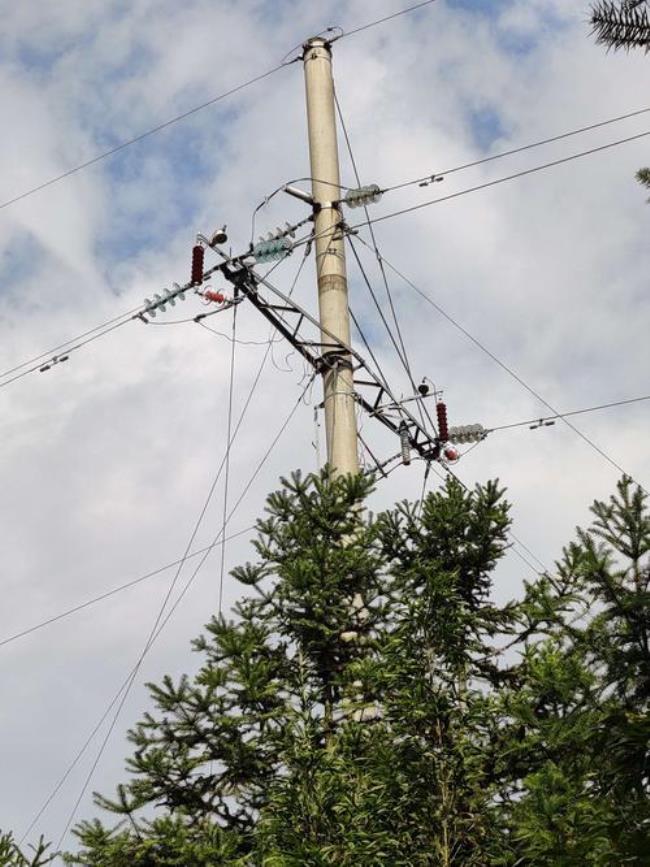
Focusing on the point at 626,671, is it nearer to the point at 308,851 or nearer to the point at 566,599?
the point at 308,851

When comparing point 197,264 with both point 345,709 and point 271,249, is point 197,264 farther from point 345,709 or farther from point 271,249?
point 345,709

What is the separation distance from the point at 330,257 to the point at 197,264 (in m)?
2.06

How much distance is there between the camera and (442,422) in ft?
59.3

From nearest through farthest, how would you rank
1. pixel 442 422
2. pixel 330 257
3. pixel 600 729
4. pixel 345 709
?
1. pixel 600 729
2. pixel 345 709
3. pixel 330 257
4. pixel 442 422

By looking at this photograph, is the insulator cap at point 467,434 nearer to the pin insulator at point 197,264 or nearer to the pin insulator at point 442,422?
the pin insulator at point 442,422

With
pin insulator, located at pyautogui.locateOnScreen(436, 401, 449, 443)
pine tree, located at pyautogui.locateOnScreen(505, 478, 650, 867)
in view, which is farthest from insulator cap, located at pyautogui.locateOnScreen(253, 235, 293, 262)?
pine tree, located at pyautogui.locateOnScreen(505, 478, 650, 867)

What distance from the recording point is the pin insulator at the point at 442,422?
18.0 metres

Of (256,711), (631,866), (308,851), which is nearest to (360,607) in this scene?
(256,711)

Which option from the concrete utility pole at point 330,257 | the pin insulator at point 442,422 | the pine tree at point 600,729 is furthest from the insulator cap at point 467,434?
the pine tree at point 600,729

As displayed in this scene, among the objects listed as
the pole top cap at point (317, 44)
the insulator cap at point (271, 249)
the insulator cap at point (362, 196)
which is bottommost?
the insulator cap at point (271, 249)

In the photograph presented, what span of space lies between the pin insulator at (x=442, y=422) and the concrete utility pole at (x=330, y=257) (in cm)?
304

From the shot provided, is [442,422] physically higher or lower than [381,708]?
higher

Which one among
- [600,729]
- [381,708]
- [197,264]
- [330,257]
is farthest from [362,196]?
[600,729]

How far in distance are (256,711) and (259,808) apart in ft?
3.46
